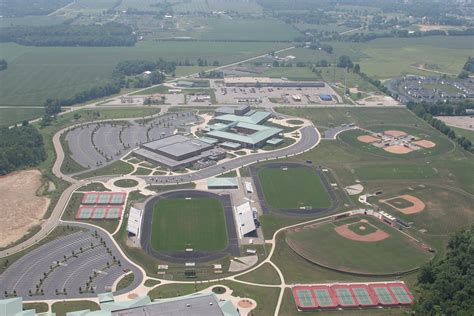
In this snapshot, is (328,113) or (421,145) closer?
(421,145)

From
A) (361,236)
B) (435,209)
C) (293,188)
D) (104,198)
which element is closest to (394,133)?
(435,209)

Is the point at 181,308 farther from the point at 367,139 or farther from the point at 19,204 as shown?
the point at 367,139

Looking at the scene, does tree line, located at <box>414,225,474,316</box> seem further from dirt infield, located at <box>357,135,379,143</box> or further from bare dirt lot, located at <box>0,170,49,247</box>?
bare dirt lot, located at <box>0,170,49,247</box>

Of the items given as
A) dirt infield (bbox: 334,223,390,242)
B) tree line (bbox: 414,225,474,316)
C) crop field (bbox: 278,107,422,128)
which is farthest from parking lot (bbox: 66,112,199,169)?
tree line (bbox: 414,225,474,316)

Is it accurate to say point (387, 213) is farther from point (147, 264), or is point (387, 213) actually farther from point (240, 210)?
point (147, 264)

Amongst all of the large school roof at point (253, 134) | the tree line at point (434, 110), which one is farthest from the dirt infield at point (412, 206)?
the tree line at point (434, 110)

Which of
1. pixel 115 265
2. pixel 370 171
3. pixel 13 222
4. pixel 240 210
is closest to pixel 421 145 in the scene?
pixel 370 171
